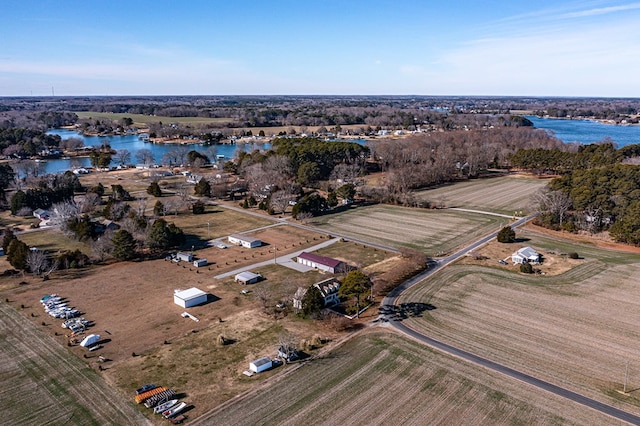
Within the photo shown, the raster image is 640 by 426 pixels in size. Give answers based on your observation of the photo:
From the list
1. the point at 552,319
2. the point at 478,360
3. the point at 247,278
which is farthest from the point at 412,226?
the point at 478,360

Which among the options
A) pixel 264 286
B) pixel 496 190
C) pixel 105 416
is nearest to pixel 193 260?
pixel 264 286

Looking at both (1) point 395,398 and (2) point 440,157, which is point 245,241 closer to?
(1) point 395,398

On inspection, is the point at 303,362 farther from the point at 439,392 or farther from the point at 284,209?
the point at 284,209

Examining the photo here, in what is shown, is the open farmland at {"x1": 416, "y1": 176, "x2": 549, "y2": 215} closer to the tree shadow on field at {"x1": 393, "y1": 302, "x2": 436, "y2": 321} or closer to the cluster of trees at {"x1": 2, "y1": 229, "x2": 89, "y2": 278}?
the tree shadow on field at {"x1": 393, "y1": 302, "x2": 436, "y2": 321}

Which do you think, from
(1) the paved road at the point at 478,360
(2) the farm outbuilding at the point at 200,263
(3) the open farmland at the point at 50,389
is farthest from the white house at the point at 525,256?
(3) the open farmland at the point at 50,389

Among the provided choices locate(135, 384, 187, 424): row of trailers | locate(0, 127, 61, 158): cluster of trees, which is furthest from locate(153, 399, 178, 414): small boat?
locate(0, 127, 61, 158): cluster of trees

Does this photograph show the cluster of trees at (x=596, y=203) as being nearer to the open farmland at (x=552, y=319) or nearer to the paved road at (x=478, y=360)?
the open farmland at (x=552, y=319)
